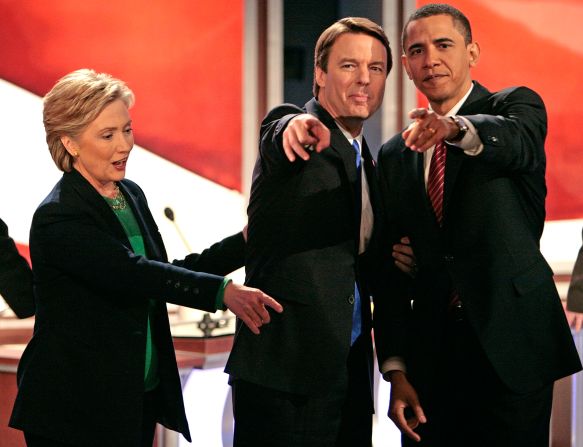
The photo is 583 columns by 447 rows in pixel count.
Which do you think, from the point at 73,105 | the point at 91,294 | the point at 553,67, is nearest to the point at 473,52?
the point at 73,105

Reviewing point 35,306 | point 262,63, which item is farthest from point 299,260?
point 262,63

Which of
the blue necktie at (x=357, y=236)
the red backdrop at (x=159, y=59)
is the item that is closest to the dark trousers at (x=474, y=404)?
the blue necktie at (x=357, y=236)

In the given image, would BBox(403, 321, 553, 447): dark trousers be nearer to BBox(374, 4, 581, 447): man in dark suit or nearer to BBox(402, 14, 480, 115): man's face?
BBox(374, 4, 581, 447): man in dark suit

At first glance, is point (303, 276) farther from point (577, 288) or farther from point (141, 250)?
point (577, 288)

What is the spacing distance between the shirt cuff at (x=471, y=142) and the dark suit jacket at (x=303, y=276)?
0.92 ft

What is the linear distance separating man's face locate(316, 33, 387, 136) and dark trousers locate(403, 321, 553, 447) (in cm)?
52

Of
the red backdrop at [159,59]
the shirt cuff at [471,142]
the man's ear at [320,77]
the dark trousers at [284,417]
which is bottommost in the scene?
the dark trousers at [284,417]

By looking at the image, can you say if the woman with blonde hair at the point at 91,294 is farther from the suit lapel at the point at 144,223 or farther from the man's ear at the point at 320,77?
the man's ear at the point at 320,77

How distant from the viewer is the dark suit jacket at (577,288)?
2.84 metres

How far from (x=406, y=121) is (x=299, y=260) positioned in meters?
2.49

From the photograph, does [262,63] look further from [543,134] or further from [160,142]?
[543,134]

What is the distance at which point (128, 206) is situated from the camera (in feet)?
6.97

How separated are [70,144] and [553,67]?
9.89ft

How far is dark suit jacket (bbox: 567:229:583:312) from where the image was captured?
284cm
